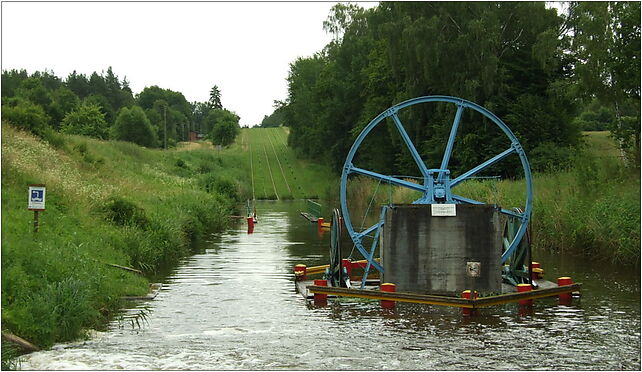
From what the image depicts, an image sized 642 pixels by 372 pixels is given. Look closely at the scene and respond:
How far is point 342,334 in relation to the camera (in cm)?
1435

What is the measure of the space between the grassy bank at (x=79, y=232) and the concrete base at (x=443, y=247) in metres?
5.87

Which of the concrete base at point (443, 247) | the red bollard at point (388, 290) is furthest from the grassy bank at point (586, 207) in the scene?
the red bollard at point (388, 290)

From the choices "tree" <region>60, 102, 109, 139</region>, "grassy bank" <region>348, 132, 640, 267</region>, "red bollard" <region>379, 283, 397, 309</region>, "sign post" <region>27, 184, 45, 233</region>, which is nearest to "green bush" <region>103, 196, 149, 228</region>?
"sign post" <region>27, 184, 45, 233</region>

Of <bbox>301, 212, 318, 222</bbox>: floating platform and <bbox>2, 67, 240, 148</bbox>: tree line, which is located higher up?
<bbox>2, 67, 240, 148</bbox>: tree line

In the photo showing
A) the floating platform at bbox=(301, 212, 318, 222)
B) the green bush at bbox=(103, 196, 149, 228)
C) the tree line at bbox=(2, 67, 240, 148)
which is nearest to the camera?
the green bush at bbox=(103, 196, 149, 228)

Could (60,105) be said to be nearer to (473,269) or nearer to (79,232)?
(79,232)

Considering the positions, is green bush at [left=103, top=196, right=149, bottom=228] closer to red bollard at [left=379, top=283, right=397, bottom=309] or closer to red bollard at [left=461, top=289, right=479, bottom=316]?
red bollard at [left=379, top=283, right=397, bottom=309]

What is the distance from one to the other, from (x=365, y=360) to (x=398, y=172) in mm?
44665

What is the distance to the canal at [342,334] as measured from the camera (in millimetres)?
12195

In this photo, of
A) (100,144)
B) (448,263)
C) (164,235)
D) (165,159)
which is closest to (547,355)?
(448,263)

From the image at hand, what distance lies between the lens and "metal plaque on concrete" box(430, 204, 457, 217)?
16.6 meters

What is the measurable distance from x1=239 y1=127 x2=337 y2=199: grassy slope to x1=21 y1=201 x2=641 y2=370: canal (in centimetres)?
4859

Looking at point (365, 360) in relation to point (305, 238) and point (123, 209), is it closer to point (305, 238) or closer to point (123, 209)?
point (123, 209)

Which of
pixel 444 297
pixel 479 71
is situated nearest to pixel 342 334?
pixel 444 297
